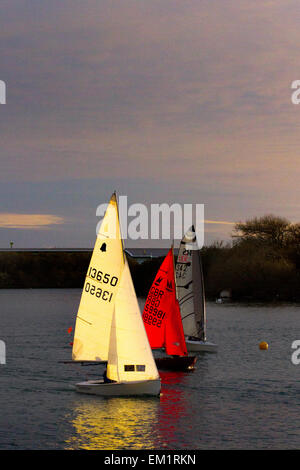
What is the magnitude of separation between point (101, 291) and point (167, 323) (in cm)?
1099

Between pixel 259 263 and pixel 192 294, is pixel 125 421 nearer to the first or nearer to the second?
pixel 192 294

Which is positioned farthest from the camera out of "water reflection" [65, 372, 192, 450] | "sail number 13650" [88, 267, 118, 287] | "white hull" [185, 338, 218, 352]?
"white hull" [185, 338, 218, 352]

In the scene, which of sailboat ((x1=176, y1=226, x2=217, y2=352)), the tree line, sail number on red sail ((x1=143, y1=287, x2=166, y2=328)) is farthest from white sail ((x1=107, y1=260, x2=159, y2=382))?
the tree line

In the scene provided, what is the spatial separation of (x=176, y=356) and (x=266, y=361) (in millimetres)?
11173

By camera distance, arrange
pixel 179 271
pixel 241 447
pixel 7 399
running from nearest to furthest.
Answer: pixel 241 447
pixel 7 399
pixel 179 271

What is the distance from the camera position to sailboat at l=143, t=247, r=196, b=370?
45.6 metres

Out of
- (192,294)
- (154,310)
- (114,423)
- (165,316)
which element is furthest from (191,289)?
(114,423)

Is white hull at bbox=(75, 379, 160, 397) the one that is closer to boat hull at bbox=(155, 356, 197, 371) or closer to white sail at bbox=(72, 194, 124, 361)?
white sail at bbox=(72, 194, 124, 361)

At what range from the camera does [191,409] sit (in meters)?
36.2

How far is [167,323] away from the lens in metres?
47.3

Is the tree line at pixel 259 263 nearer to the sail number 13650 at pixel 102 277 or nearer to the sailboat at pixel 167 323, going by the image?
the sailboat at pixel 167 323

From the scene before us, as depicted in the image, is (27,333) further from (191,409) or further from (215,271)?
(215,271)
